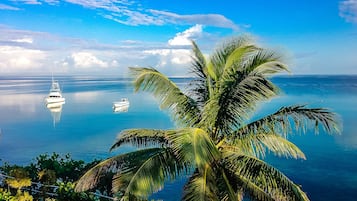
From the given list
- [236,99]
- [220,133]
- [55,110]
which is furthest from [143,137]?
[55,110]

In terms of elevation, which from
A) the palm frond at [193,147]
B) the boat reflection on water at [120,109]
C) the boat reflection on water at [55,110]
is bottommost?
the boat reflection on water at [55,110]

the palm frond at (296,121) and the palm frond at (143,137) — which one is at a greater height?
the palm frond at (296,121)

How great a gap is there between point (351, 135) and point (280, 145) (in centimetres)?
2885

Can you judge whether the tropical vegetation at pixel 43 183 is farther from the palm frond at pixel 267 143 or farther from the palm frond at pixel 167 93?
the palm frond at pixel 267 143

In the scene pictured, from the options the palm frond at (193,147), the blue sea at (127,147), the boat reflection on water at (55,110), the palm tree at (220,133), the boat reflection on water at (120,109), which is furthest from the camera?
the boat reflection on water at (120,109)

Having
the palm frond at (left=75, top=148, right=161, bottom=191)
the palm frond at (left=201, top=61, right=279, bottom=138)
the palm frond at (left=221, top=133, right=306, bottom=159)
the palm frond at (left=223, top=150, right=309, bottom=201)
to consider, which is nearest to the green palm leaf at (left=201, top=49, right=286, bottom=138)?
the palm frond at (left=201, top=61, right=279, bottom=138)

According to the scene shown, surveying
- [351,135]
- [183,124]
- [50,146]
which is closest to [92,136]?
[50,146]

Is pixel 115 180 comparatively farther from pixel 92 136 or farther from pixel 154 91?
pixel 92 136

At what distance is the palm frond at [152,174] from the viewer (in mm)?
6414

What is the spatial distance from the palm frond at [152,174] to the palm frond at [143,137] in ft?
1.06

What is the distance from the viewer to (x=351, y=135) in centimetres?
3256

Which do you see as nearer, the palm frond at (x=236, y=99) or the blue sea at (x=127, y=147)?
the palm frond at (x=236, y=99)

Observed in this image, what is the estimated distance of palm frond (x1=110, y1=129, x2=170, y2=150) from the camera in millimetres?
7234

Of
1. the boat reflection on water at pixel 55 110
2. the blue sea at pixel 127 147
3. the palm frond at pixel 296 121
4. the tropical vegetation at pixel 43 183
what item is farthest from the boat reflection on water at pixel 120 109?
the palm frond at pixel 296 121
